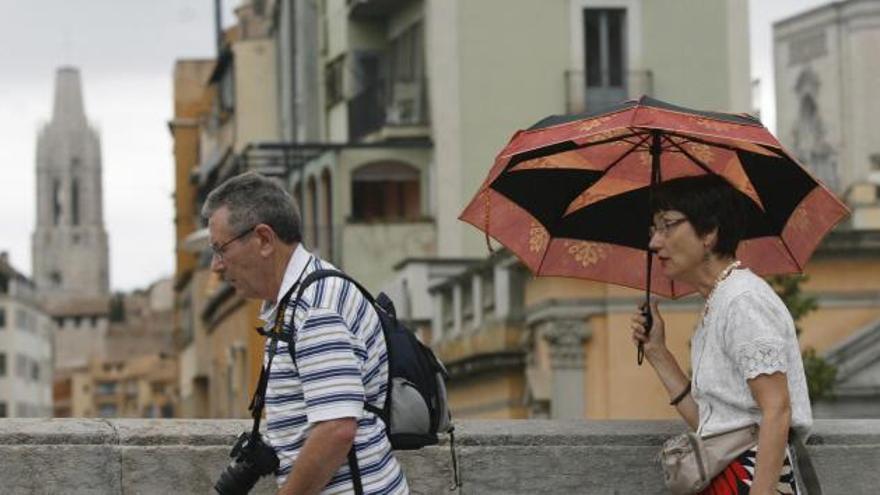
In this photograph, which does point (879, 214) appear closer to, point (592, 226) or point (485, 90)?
point (485, 90)

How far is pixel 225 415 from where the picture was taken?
6384 centimetres

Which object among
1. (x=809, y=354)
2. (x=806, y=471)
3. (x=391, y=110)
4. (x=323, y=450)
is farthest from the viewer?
(x=391, y=110)

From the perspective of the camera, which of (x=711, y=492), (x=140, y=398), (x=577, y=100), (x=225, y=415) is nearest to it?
(x=711, y=492)

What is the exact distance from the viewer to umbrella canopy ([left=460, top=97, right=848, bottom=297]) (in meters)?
10.4

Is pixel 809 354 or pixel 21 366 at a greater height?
pixel 809 354

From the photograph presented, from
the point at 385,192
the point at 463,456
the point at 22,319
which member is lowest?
the point at 22,319

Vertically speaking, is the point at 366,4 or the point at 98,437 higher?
the point at 366,4

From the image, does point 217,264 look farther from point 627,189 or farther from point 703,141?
point 627,189

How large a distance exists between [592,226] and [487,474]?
1052 millimetres

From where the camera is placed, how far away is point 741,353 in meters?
9.33

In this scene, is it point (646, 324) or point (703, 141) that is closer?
point (646, 324)

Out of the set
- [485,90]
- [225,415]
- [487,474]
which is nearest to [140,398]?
[225,415]

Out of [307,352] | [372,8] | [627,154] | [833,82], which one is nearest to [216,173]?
[372,8]

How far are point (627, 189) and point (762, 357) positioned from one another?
1952mm
